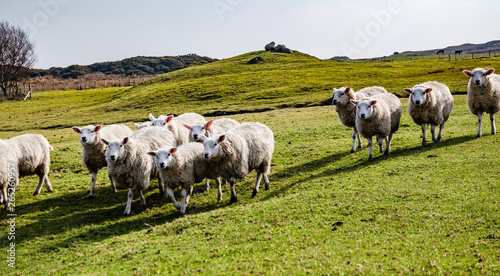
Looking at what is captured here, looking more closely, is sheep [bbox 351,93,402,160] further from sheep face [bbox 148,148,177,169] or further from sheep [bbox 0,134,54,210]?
sheep [bbox 0,134,54,210]

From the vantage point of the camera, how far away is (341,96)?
18531mm

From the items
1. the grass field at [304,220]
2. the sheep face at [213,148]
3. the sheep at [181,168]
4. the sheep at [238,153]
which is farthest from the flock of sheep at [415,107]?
the sheep at [181,168]

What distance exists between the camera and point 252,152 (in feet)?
44.4

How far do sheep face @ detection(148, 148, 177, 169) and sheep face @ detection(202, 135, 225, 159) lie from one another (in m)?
1.00

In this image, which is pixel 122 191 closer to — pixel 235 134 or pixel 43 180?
pixel 43 180

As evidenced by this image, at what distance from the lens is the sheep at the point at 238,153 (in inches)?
493

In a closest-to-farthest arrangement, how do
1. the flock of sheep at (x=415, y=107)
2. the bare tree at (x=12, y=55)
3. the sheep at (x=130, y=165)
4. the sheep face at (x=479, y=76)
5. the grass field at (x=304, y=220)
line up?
the grass field at (x=304, y=220) < the sheep at (x=130, y=165) < the flock of sheep at (x=415, y=107) < the sheep face at (x=479, y=76) < the bare tree at (x=12, y=55)

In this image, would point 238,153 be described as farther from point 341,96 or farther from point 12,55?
point 12,55

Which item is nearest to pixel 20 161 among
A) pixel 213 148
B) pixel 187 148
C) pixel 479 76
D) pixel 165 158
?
pixel 165 158

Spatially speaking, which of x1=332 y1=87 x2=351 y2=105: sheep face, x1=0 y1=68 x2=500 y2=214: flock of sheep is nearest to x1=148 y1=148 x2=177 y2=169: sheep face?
x1=0 y1=68 x2=500 y2=214: flock of sheep

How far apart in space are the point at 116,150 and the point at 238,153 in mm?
3935

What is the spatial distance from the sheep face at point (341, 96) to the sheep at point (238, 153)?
17.7ft

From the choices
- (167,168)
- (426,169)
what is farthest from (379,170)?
(167,168)

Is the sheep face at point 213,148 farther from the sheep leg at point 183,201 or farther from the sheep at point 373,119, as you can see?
the sheep at point 373,119
